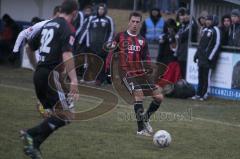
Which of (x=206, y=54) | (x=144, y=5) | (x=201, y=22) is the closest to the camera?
(x=206, y=54)

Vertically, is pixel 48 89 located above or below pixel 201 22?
above

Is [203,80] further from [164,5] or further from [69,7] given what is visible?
[164,5]

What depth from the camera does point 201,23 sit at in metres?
17.2

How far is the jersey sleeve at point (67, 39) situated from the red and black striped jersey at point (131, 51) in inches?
116

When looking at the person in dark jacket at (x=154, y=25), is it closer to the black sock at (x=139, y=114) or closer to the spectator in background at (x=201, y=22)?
the spectator in background at (x=201, y=22)

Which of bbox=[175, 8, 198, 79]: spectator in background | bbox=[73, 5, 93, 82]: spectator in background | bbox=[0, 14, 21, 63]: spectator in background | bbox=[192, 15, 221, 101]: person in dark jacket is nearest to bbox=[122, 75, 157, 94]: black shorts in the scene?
bbox=[192, 15, 221, 101]: person in dark jacket

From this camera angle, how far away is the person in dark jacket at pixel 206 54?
54.0 feet

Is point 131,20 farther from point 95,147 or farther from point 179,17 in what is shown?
point 179,17

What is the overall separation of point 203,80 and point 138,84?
17.8 feet

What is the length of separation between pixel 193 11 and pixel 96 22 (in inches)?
104

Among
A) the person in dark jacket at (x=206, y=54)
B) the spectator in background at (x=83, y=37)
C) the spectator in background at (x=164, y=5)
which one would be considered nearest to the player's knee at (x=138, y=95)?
the person in dark jacket at (x=206, y=54)

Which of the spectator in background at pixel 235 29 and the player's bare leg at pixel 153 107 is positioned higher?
the spectator in background at pixel 235 29

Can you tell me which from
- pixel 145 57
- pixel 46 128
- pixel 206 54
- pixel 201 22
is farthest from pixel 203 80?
pixel 46 128

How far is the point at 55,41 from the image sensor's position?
28.1 ft
